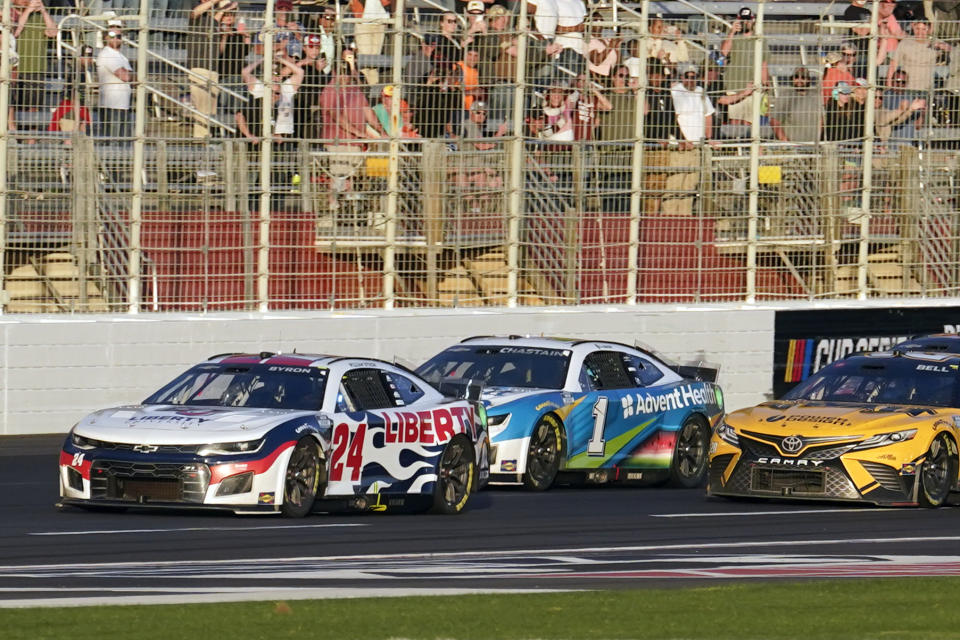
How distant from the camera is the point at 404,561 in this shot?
36.5ft

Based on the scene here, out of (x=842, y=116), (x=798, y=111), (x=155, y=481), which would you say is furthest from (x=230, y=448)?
(x=842, y=116)

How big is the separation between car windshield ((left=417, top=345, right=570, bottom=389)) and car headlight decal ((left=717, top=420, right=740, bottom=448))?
1.91 meters

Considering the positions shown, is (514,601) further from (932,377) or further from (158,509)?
(932,377)

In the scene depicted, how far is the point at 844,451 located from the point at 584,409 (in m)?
2.83

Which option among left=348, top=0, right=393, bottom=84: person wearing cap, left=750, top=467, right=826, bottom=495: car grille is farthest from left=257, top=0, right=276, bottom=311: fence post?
left=750, top=467, right=826, bottom=495: car grille

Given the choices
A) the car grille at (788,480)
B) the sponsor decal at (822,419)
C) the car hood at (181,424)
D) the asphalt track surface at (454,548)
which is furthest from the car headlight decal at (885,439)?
the car hood at (181,424)

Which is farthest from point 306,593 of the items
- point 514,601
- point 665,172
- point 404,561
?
point 665,172

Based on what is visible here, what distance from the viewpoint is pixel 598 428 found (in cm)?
1744

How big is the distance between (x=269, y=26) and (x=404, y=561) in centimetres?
1035

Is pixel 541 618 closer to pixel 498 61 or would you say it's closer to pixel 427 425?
pixel 427 425

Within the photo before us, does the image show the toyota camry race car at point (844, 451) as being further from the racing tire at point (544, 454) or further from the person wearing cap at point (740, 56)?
the person wearing cap at point (740, 56)

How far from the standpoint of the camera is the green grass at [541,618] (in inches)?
325

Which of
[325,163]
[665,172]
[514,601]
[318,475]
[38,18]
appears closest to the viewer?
[514,601]

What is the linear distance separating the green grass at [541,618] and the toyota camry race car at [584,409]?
687 centimetres
